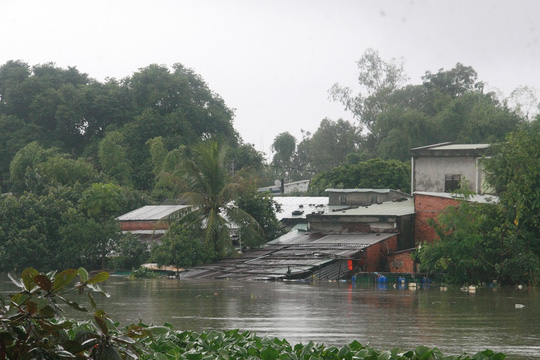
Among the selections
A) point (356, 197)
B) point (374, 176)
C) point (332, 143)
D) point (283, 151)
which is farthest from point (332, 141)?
point (356, 197)

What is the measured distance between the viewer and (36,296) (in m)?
4.68

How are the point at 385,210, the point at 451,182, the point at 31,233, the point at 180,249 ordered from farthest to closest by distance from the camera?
the point at 451,182 → the point at 385,210 → the point at 180,249 → the point at 31,233

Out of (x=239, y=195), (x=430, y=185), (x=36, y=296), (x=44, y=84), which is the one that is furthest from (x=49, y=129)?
(x=36, y=296)

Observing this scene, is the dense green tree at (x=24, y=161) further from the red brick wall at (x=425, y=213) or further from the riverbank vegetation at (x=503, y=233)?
the riverbank vegetation at (x=503, y=233)

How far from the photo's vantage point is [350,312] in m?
18.2

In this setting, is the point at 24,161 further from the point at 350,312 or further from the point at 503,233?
the point at 350,312

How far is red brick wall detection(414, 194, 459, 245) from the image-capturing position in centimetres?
3194

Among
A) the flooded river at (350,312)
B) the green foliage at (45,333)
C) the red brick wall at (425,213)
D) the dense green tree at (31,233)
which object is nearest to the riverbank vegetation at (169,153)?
the dense green tree at (31,233)

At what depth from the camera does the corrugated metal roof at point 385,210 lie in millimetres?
34281

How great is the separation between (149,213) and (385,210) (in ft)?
40.2

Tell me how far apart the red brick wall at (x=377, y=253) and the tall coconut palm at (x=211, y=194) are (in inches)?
246

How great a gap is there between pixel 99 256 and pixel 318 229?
33.9 feet

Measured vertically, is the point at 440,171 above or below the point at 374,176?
below

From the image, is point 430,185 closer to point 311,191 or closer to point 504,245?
point 504,245
